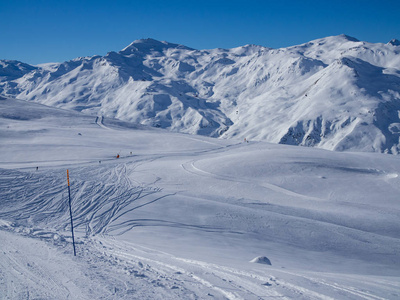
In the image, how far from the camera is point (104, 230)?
1642 centimetres

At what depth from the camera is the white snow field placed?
9055 millimetres

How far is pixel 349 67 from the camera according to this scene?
562ft

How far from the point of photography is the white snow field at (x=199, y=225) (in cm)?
905

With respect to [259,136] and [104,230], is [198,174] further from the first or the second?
[259,136]

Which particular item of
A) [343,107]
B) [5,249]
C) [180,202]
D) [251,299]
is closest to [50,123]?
[180,202]

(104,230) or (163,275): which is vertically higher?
(163,275)

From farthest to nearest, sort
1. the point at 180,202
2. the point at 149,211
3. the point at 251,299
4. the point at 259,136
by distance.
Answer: the point at 259,136, the point at 180,202, the point at 149,211, the point at 251,299

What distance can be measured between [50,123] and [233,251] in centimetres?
6827

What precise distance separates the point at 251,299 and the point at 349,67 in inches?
7500

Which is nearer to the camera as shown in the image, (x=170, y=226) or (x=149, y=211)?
(x=170, y=226)

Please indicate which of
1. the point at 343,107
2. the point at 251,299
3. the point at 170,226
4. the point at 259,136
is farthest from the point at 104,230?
the point at 343,107

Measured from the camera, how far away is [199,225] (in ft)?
61.2

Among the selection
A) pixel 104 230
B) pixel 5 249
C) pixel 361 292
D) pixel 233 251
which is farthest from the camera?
pixel 104 230

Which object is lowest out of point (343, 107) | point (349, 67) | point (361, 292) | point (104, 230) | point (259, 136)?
point (104, 230)
